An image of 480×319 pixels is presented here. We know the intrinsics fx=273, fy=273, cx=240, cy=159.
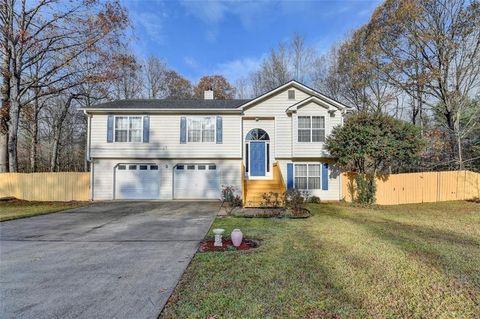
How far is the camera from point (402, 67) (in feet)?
61.4

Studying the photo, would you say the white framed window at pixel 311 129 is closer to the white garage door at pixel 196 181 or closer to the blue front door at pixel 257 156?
the blue front door at pixel 257 156

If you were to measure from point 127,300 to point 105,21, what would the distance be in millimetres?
19841

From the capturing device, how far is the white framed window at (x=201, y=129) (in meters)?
14.9

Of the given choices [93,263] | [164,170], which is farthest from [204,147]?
[93,263]

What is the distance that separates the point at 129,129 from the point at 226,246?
11.1 m

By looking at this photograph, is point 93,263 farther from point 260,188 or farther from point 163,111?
point 163,111

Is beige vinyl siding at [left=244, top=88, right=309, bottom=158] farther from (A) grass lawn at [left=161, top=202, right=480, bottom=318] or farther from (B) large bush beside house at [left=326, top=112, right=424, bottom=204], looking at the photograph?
(A) grass lawn at [left=161, top=202, right=480, bottom=318]

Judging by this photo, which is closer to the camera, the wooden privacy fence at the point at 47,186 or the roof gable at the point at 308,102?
the roof gable at the point at 308,102

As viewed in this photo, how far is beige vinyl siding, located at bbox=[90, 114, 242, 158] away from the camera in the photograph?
14703mm

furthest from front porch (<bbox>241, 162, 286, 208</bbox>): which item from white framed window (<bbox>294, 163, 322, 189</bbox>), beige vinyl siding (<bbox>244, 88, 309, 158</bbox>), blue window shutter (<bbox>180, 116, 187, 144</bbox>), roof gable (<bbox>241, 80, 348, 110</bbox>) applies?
blue window shutter (<bbox>180, 116, 187, 144</bbox>)

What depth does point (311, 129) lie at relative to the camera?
14500 mm

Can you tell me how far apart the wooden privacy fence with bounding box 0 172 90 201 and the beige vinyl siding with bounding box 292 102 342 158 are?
11638 mm

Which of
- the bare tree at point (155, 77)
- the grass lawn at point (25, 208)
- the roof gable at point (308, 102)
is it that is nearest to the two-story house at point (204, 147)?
the roof gable at point (308, 102)

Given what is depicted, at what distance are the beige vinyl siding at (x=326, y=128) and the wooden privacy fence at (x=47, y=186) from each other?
1164 cm
